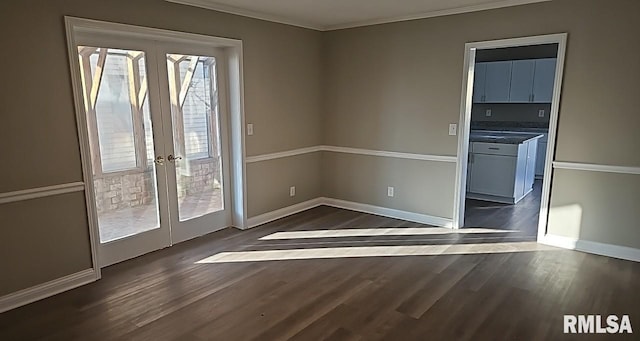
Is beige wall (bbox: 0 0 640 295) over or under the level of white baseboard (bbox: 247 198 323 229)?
over

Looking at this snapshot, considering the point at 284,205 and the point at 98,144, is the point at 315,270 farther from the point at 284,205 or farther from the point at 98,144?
the point at 98,144

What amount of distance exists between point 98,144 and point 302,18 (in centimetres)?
252

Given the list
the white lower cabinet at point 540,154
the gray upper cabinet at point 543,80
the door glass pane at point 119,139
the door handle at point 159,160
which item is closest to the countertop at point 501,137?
the gray upper cabinet at point 543,80

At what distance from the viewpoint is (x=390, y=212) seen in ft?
16.3

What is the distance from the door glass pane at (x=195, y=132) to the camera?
152 inches

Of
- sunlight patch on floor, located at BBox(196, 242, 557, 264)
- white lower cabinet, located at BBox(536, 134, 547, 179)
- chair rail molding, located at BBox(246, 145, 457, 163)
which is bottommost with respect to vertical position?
sunlight patch on floor, located at BBox(196, 242, 557, 264)

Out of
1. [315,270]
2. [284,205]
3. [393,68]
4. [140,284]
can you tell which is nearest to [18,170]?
[140,284]

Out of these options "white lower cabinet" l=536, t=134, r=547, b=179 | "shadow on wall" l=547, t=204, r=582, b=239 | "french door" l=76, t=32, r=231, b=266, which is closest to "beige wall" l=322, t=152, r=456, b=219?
"shadow on wall" l=547, t=204, r=582, b=239

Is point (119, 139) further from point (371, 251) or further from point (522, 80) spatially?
point (522, 80)

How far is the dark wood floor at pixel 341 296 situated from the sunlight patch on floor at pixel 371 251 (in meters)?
0.03

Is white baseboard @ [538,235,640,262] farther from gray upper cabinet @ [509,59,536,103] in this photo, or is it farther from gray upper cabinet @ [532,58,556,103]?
gray upper cabinet @ [509,59,536,103]

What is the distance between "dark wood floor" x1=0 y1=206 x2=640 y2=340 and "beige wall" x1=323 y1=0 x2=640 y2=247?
83 cm

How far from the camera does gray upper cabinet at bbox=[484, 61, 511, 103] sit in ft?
21.9

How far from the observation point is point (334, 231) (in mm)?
4422
